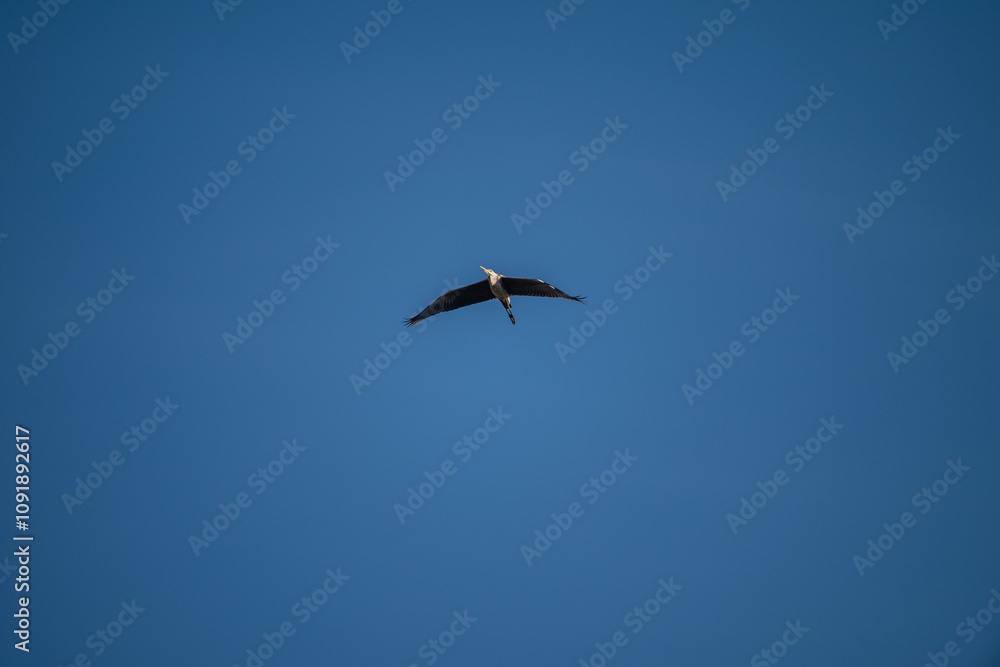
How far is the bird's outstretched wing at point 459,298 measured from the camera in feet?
85.6

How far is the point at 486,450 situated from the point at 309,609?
37.1 metres

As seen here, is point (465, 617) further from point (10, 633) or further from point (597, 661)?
point (10, 633)

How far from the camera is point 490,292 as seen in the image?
88.5 feet

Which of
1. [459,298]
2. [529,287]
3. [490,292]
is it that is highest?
[529,287]

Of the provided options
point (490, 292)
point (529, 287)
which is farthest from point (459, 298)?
point (529, 287)

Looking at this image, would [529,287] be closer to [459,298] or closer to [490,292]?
[490,292]

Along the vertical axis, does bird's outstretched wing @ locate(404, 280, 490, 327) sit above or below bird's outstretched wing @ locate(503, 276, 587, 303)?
below

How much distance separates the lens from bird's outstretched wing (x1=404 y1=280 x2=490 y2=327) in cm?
2608

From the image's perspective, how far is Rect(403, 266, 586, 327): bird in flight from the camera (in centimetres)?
2560

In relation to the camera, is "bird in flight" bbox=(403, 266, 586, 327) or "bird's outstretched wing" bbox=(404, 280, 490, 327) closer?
"bird in flight" bbox=(403, 266, 586, 327)

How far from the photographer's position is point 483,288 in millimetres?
26609

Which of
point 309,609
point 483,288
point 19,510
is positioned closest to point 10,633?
point 19,510

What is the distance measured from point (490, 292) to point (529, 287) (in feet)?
4.84

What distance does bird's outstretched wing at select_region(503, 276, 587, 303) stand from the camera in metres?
25.8
